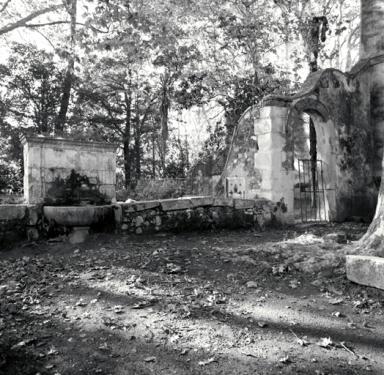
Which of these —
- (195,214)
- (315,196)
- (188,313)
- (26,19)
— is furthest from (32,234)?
(26,19)

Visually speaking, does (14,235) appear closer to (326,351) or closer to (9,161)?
(326,351)

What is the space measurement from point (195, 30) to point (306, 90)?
23.4 feet

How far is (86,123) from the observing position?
672 inches

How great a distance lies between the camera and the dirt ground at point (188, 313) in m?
2.29

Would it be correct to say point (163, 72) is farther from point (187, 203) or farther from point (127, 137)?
point (187, 203)

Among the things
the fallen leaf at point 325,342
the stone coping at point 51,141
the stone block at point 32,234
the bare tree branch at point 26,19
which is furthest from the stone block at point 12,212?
the bare tree branch at point 26,19

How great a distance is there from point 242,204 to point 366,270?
349 cm

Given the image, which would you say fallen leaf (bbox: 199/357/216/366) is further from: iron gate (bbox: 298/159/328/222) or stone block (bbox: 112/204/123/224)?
iron gate (bbox: 298/159/328/222)

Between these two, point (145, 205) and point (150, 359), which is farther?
point (145, 205)

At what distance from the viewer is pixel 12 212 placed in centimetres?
527

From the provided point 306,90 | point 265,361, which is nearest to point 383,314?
point 265,361

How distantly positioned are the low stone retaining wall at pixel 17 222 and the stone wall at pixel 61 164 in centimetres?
46

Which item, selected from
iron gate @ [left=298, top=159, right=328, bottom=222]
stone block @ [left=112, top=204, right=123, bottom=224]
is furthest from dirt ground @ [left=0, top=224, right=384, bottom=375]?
iron gate @ [left=298, top=159, right=328, bottom=222]

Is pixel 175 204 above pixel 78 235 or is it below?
above
